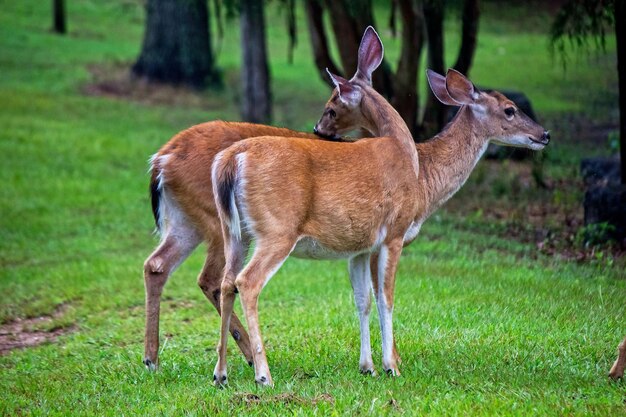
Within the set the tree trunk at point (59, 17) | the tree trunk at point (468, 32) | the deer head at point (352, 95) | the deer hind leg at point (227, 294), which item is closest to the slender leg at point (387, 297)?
the deer hind leg at point (227, 294)

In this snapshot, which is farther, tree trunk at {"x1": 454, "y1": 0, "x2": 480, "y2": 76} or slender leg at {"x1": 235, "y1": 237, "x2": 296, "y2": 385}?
tree trunk at {"x1": 454, "y1": 0, "x2": 480, "y2": 76}

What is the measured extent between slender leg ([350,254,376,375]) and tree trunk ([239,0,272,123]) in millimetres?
12438

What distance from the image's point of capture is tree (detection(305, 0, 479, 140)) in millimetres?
13781

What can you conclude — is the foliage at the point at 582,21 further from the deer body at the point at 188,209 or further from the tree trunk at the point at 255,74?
the tree trunk at the point at 255,74

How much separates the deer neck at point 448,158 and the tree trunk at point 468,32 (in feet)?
21.2

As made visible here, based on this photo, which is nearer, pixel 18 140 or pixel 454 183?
pixel 454 183

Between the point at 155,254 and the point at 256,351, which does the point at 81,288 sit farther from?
the point at 256,351

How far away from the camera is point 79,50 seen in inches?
1043

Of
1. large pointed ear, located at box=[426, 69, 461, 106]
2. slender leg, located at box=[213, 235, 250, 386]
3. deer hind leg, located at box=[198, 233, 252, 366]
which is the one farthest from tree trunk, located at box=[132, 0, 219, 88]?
slender leg, located at box=[213, 235, 250, 386]

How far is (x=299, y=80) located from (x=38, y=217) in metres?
12.4

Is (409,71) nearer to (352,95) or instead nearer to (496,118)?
(496,118)

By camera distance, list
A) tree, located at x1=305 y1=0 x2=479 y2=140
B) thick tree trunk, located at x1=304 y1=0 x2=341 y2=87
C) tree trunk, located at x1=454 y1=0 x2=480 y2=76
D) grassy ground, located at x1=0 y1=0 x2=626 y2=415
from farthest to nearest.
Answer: thick tree trunk, located at x1=304 y1=0 x2=341 y2=87 < tree trunk, located at x1=454 y1=0 x2=480 y2=76 < tree, located at x1=305 y1=0 x2=479 y2=140 < grassy ground, located at x1=0 y1=0 x2=626 y2=415

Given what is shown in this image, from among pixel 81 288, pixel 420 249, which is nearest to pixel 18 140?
pixel 81 288

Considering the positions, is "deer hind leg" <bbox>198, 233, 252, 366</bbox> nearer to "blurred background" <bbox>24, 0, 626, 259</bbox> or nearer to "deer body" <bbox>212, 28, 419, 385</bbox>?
"deer body" <bbox>212, 28, 419, 385</bbox>
